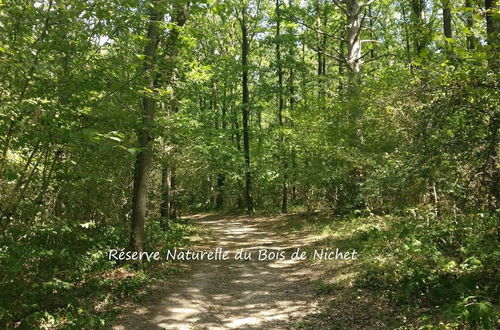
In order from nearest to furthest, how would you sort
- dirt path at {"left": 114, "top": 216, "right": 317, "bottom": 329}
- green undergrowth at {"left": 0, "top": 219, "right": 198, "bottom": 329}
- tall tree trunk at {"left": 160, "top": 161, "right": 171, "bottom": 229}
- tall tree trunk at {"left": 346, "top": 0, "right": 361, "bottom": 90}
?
green undergrowth at {"left": 0, "top": 219, "right": 198, "bottom": 329} → dirt path at {"left": 114, "top": 216, "right": 317, "bottom": 329} → tall tree trunk at {"left": 160, "top": 161, "right": 171, "bottom": 229} → tall tree trunk at {"left": 346, "top": 0, "right": 361, "bottom": 90}

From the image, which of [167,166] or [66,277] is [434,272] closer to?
[66,277]

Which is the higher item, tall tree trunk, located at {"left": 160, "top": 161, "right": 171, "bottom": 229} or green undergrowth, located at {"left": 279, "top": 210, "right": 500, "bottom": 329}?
tall tree trunk, located at {"left": 160, "top": 161, "right": 171, "bottom": 229}

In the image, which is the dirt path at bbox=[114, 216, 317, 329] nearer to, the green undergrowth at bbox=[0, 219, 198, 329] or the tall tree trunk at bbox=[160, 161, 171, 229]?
the green undergrowth at bbox=[0, 219, 198, 329]

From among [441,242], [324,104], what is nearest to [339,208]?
[324,104]

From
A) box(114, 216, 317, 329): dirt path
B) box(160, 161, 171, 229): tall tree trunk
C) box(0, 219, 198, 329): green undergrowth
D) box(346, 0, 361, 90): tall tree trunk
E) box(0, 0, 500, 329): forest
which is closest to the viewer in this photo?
box(0, 0, 500, 329): forest

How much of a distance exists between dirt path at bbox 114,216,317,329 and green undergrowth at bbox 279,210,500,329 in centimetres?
77

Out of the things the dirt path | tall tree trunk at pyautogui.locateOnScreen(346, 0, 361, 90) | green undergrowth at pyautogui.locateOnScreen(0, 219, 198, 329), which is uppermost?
tall tree trunk at pyautogui.locateOnScreen(346, 0, 361, 90)

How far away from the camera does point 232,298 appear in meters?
7.57

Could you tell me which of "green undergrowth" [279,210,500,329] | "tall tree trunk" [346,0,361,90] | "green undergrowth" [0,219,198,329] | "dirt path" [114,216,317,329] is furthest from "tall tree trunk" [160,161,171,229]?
"tall tree trunk" [346,0,361,90]

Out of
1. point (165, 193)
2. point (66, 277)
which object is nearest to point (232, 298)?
point (66, 277)

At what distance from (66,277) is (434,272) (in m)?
6.98

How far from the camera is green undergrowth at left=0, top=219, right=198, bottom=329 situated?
5.15m

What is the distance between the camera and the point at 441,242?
6.75 m

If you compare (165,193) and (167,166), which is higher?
(167,166)
